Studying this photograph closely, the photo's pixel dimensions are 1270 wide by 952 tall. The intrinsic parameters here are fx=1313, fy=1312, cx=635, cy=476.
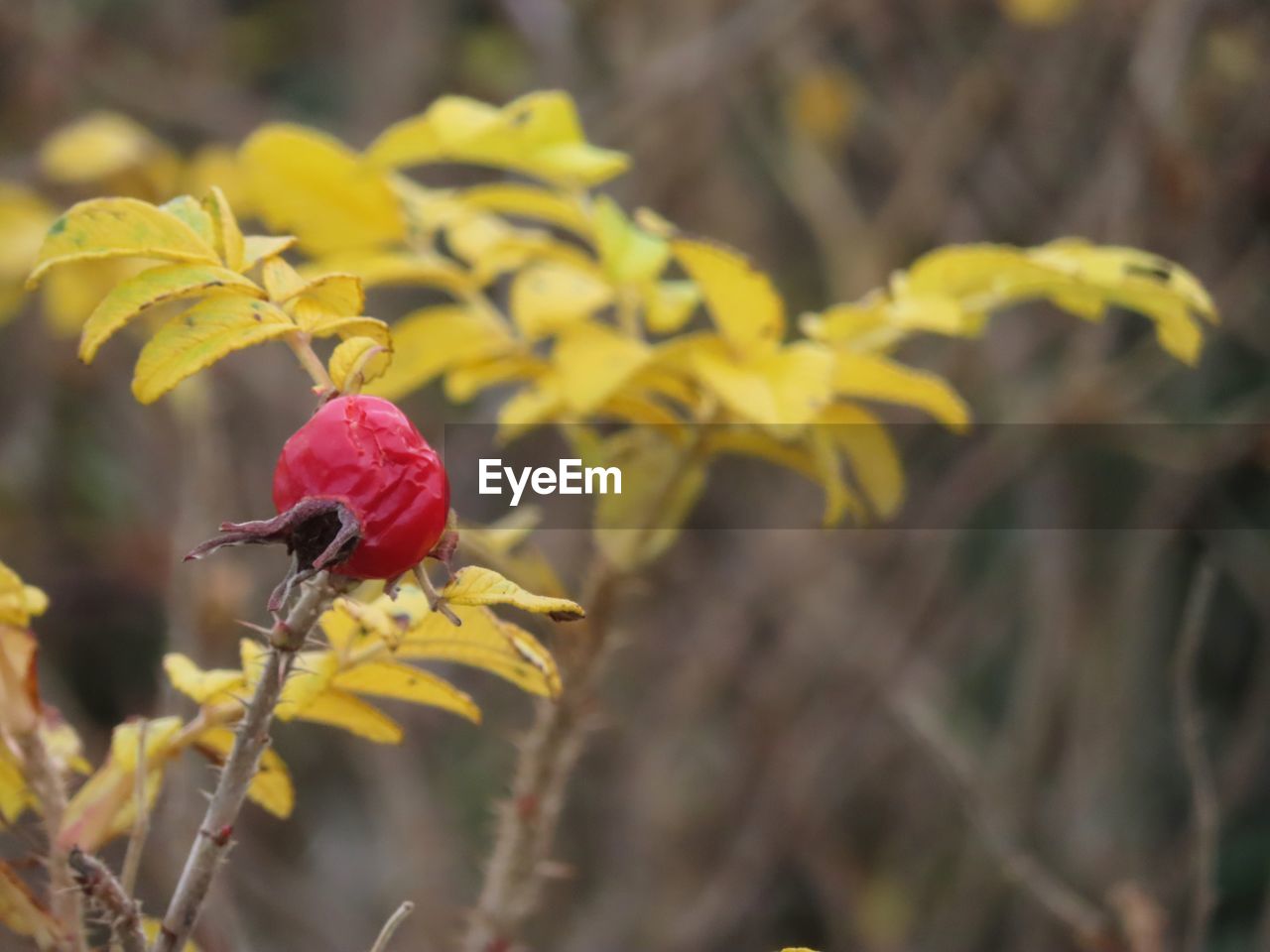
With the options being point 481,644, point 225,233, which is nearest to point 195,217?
point 225,233

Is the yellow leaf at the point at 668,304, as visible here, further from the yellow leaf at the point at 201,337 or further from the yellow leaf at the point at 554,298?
the yellow leaf at the point at 201,337

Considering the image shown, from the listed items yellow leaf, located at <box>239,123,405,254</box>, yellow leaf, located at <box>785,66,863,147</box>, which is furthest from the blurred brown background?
yellow leaf, located at <box>239,123,405,254</box>

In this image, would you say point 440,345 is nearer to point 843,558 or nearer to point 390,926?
point 390,926

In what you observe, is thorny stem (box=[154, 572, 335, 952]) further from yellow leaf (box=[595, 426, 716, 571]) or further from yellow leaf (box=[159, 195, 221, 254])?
yellow leaf (box=[595, 426, 716, 571])

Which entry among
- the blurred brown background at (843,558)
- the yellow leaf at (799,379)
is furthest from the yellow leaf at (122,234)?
the blurred brown background at (843,558)

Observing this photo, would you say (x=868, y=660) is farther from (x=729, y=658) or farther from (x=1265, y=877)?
(x=1265, y=877)
